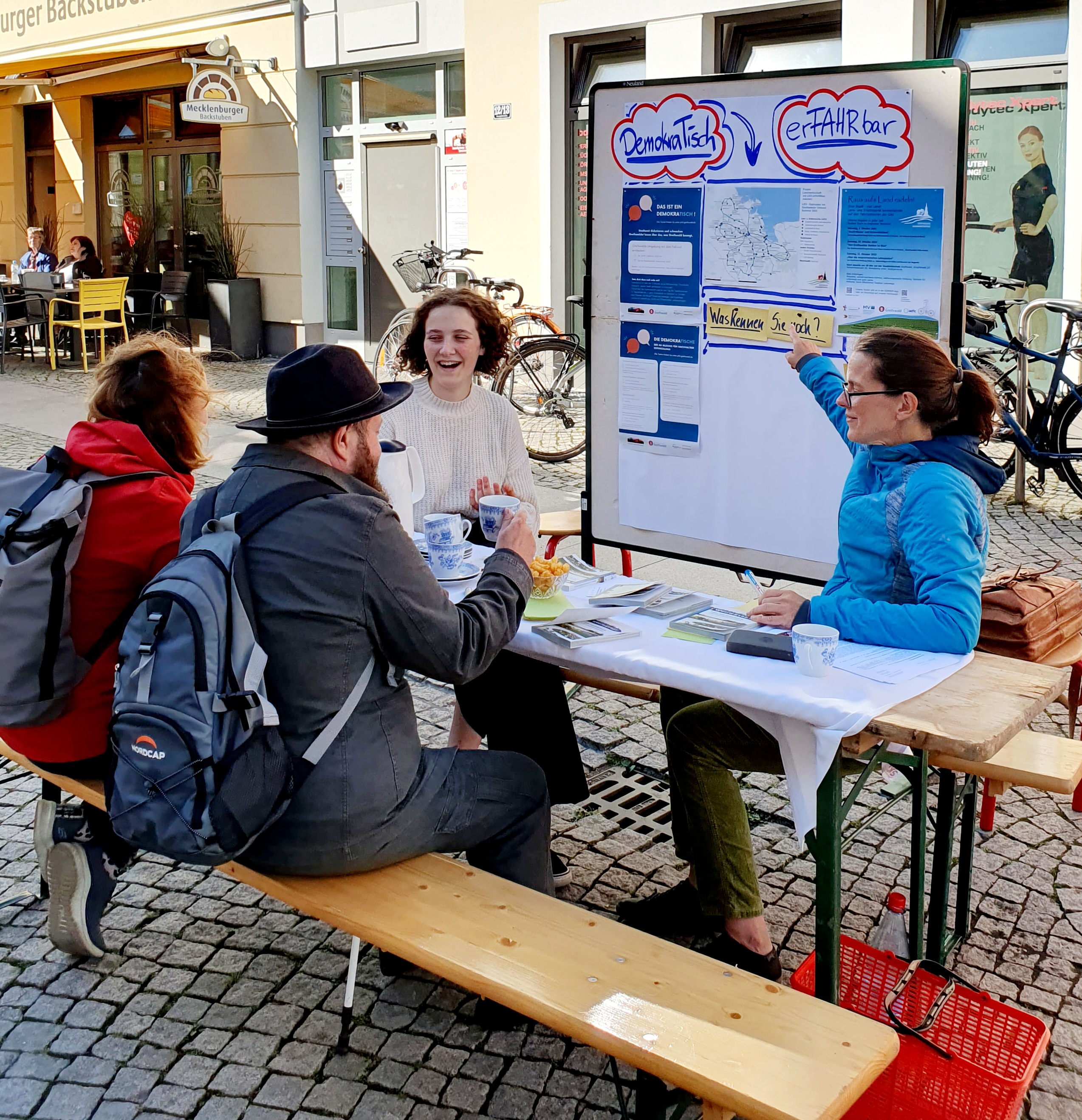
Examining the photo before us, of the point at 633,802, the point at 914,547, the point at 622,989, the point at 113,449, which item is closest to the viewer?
the point at 622,989

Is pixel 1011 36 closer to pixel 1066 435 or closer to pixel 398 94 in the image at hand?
pixel 1066 435

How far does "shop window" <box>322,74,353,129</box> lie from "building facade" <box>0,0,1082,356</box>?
3 cm

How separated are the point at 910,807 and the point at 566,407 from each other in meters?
5.92

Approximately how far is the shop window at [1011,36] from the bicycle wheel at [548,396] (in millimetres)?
4123

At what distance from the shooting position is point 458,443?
14.1 ft

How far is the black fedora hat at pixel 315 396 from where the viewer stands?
259 centimetres

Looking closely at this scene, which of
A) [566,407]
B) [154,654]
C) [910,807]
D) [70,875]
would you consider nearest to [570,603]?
[154,654]

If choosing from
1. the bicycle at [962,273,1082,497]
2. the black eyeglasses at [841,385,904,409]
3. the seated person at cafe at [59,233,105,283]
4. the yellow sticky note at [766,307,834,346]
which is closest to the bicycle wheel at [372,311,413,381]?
the seated person at cafe at [59,233,105,283]

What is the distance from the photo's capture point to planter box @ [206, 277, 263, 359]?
15719 millimetres

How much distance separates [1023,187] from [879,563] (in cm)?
850

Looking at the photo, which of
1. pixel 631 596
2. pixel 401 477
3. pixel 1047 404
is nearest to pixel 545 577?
pixel 631 596

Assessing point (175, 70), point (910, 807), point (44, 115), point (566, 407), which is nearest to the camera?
point (910, 807)

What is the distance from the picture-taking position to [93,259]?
15891 millimetres

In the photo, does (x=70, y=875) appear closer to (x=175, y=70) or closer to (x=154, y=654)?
(x=154, y=654)
